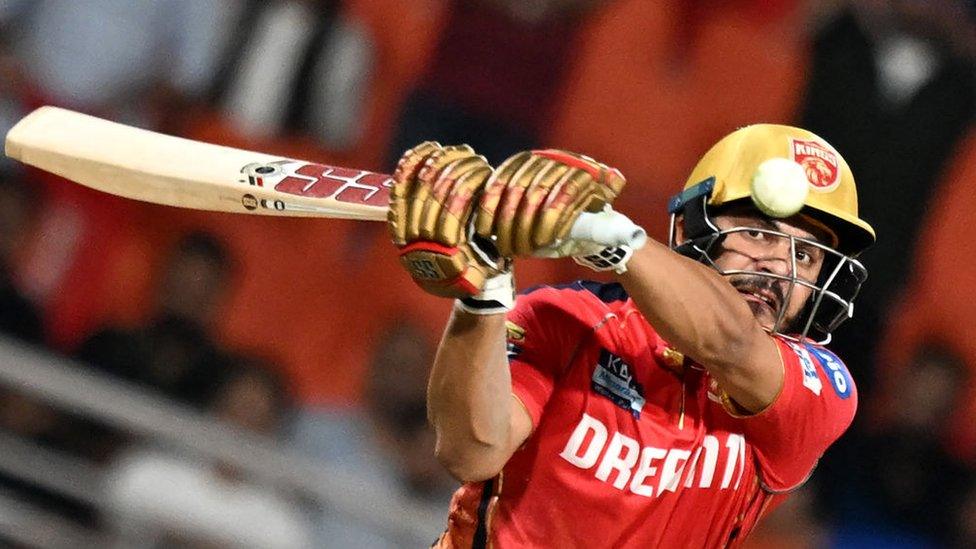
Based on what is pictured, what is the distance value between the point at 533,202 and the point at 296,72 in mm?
2942

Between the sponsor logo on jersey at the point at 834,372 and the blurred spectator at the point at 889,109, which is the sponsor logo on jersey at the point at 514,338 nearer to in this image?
the sponsor logo on jersey at the point at 834,372

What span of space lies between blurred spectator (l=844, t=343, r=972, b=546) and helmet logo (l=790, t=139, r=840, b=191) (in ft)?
8.87

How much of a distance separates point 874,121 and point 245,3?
7.42ft

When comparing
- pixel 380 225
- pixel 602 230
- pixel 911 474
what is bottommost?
pixel 911 474

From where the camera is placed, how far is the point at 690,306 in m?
1.79

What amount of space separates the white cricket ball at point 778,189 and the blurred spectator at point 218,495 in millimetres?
2411

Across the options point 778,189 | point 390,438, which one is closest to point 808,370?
point 778,189

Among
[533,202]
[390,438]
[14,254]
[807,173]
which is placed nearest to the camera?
[533,202]

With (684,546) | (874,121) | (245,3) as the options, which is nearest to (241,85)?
(245,3)

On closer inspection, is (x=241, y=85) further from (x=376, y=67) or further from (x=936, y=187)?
(x=936, y=187)

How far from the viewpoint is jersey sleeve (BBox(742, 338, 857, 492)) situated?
2.12 meters

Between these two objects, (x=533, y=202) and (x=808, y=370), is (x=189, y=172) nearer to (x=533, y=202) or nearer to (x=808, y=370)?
(x=533, y=202)

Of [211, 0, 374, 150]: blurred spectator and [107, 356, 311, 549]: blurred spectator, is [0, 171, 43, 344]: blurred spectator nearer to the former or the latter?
[107, 356, 311, 549]: blurred spectator

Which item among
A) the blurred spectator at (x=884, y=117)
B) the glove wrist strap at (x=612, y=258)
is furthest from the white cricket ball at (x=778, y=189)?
the blurred spectator at (x=884, y=117)
